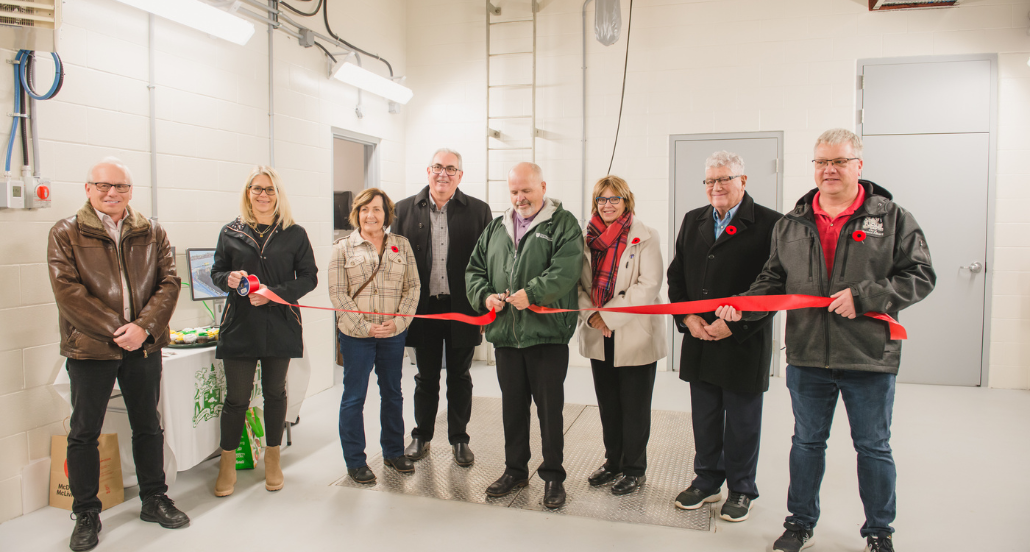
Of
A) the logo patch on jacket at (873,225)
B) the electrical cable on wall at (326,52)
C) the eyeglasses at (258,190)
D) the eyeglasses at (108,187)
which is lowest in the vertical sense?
the logo patch on jacket at (873,225)

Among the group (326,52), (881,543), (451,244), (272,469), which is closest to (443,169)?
(451,244)

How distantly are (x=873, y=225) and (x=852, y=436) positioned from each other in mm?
799

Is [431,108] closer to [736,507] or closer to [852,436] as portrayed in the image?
[736,507]

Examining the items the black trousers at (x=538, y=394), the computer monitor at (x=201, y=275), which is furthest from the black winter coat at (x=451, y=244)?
the computer monitor at (x=201, y=275)

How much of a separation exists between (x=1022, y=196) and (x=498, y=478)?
4.87 meters

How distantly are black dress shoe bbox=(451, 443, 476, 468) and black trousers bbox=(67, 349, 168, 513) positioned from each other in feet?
4.69

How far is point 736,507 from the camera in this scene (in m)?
2.76

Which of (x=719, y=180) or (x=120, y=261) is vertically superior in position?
(x=719, y=180)

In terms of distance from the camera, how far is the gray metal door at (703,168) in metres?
5.45

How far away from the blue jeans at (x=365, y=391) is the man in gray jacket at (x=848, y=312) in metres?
1.68

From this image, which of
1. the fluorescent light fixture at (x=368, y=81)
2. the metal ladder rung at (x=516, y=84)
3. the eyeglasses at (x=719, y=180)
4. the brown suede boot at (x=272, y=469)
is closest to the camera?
the eyeglasses at (x=719, y=180)

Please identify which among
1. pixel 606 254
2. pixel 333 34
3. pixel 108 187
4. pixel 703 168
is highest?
pixel 333 34

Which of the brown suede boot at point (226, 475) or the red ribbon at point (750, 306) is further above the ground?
the red ribbon at point (750, 306)

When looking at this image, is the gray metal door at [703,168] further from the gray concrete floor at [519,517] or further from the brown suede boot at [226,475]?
the brown suede boot at [226,475]
